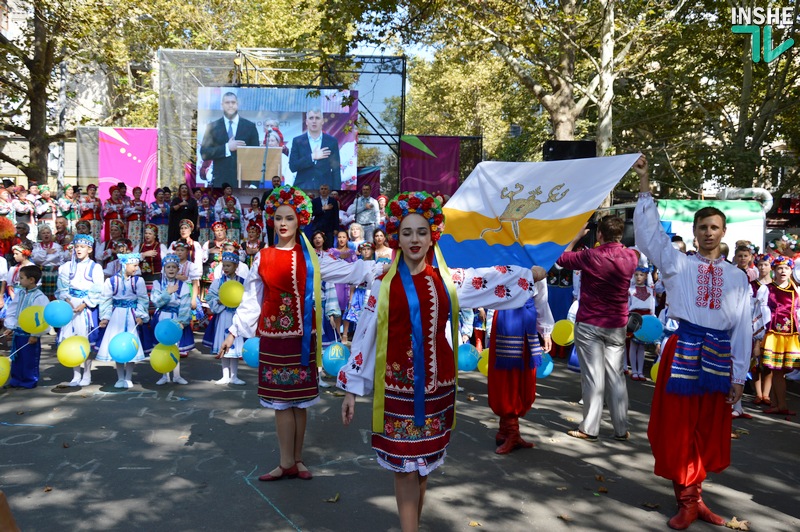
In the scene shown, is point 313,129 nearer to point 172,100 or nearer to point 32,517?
point 172,100

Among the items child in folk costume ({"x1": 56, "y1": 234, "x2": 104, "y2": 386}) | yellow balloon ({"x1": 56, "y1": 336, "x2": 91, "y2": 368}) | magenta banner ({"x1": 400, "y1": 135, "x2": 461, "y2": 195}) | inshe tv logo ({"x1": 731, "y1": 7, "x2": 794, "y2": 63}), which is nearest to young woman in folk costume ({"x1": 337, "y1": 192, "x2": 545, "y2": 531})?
yellow balloon ({"x1": 56, "y1": 336, "x2": 91, "y2": 368})

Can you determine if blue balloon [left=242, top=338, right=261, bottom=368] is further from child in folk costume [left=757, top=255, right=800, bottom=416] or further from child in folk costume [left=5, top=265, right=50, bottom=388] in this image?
child in folk costume [left=757, top=255, right=800, bottom=416]

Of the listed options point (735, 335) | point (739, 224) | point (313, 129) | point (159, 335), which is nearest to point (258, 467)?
point (159, 335)

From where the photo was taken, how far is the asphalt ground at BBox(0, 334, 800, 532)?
4.86 meters

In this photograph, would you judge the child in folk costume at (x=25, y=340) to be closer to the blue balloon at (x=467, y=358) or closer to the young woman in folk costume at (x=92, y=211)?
the blue balloon at (x=467, y=358)

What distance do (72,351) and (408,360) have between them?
5.37 metres

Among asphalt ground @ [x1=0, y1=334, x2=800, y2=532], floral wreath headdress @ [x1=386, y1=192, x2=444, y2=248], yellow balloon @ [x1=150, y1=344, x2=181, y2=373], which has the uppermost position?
floral wreath headdress @ [x1=386, y1=192, x2=444, y2=248]

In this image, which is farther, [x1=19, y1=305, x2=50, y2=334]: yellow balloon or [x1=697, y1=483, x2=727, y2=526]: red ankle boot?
[x1=19, y1=305, x2=50, y2=334]: yellow balloon

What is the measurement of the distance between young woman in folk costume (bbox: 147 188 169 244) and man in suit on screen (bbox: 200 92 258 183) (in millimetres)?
2045

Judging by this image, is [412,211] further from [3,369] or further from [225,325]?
[225,325]

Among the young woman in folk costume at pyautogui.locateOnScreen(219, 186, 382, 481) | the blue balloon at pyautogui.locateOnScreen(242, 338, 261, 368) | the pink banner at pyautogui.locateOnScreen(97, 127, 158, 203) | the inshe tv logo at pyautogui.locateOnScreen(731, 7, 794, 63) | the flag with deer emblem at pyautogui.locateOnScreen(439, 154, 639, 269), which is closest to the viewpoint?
the young woman in folk costume at pyautogui.locateOnScreen(219, 186, 382, 481)

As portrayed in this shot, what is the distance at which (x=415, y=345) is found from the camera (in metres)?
4.00

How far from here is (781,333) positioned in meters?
8.17

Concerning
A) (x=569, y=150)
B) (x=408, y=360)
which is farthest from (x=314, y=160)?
(x=408, y=360)
